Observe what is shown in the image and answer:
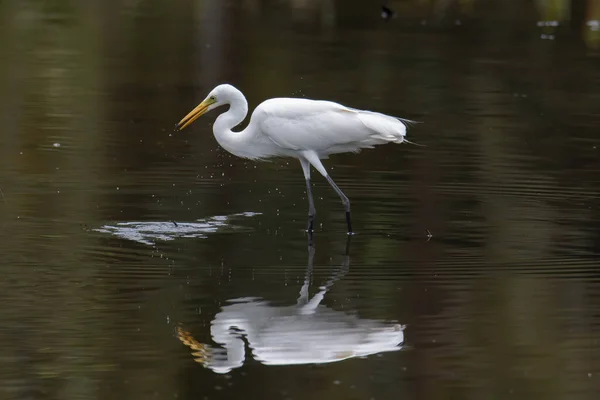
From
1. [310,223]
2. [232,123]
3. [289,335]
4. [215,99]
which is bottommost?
[310,223]

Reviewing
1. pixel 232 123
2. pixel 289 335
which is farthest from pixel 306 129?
pixel 289 335

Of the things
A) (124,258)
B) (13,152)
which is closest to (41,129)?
(13,152)

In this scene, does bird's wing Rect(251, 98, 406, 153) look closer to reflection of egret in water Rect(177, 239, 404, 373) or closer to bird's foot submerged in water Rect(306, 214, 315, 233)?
bird's foot submerged in water Rect(306, 214, 315, 233)

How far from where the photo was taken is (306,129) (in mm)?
11516

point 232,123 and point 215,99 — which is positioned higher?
point 215,99

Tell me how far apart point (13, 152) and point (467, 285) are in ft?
22.0

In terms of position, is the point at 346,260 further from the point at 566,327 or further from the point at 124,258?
the point at 566,327

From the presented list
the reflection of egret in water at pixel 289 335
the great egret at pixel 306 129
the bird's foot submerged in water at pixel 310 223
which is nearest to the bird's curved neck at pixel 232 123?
the great egret at pixel 306 129

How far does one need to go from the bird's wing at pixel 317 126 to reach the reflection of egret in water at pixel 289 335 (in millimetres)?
2957

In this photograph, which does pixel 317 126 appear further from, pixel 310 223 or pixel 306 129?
pixel 310 223

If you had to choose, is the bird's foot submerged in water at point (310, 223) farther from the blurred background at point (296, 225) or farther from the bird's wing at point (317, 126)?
the bird's wing at point (317, 126)

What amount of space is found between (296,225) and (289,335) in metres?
3.77

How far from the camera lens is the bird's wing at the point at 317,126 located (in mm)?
11492

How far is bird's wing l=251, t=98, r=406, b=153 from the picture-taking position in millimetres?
11492
